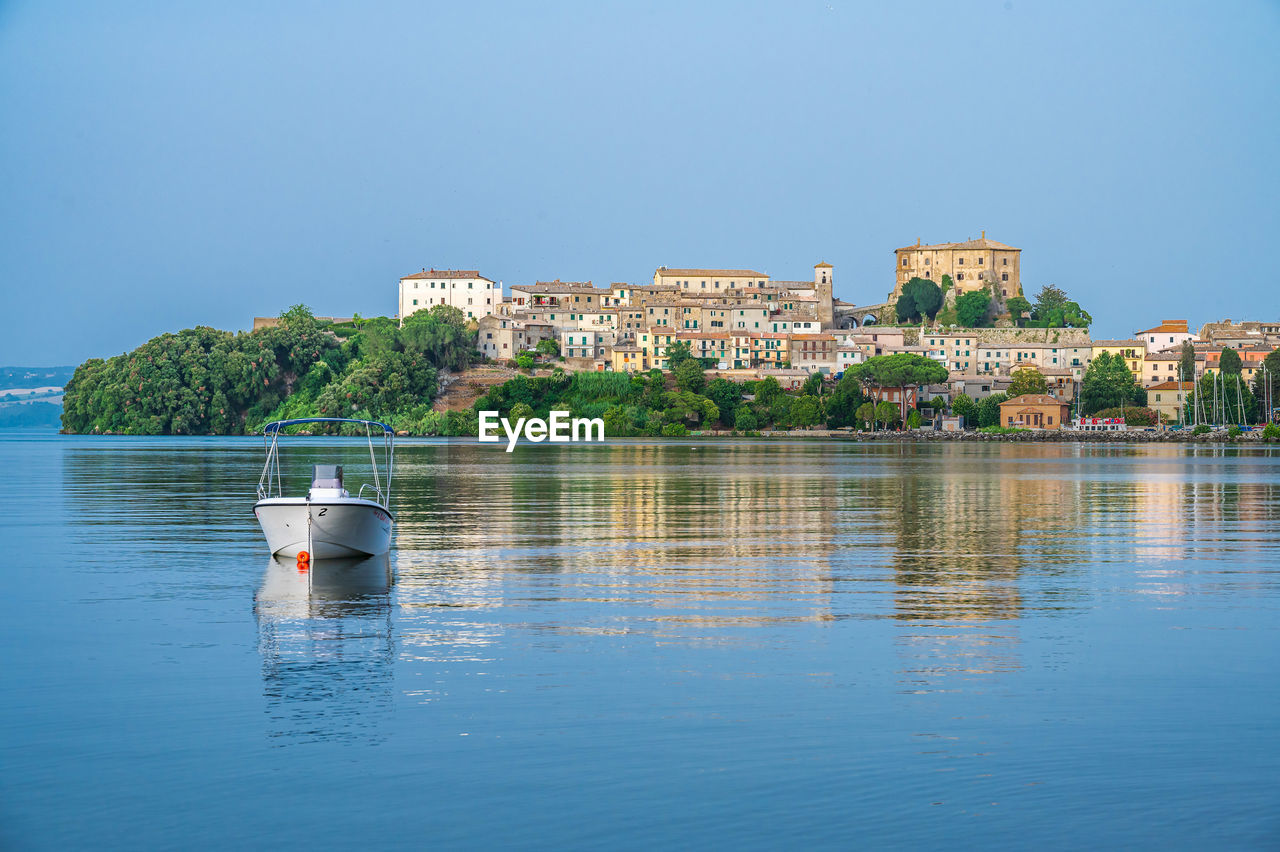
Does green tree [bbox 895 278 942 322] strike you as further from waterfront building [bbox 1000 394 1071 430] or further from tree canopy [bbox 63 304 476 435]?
tree canopy [bbox 63 304 476 435]

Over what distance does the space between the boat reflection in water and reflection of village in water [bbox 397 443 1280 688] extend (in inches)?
20.7

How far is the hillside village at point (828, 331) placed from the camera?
116500mm

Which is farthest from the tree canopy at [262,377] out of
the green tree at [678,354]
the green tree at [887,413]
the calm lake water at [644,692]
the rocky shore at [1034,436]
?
the calm lake water at [644,692]

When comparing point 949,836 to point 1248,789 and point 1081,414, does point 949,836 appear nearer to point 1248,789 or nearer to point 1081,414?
point 1248,789

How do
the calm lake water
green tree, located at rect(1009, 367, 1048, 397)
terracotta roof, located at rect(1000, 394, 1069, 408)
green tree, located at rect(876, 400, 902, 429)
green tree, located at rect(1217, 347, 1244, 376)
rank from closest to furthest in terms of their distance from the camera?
the calm lake water → green tree, located at rect(876, 400, 902, 429) → terracotta roof, located at rect(1000, 394, 1069, 408) → green tree, located at rect(1217, 347, 1244, 376) → green tree, located at rect(1009, 367, 1048, 397)

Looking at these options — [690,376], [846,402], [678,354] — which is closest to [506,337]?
[678,354]

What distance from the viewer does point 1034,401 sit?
112 m

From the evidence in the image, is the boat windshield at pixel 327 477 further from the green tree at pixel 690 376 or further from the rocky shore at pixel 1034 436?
the green tree at pixel 690 376

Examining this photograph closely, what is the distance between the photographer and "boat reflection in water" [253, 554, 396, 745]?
10.3 m

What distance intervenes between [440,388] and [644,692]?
106964 mm

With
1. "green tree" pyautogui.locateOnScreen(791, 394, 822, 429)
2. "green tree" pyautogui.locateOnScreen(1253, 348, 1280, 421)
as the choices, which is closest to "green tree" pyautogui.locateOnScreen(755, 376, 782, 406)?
"green tree" pyautogui.locateOnScreen(791, 394, 822, 429)

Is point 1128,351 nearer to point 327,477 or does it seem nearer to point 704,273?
point 704,273

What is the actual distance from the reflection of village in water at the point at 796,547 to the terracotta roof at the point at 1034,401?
6308cm

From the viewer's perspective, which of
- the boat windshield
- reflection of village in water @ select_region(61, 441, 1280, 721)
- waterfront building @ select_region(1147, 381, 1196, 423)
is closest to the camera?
reflection of village in water @ select_region(61, 441, 1280, 721)
